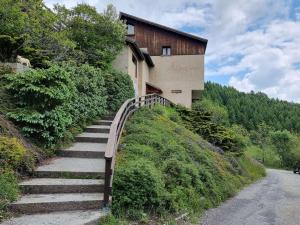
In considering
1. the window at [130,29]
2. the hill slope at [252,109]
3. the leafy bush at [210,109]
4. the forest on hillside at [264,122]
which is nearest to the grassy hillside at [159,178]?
the leafy bush at [210,109]

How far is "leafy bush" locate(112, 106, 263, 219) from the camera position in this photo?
24.2ft

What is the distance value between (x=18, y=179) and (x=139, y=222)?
286 centimetres

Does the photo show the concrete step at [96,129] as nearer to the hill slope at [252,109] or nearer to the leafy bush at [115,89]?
the leafy bush at [115,89]

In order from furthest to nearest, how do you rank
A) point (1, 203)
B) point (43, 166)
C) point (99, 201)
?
point (43, 166) → point (99, 201) → point (1, 203)

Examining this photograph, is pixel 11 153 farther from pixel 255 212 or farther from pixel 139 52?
pixel 139 52

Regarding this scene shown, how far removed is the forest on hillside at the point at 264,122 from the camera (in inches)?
3118

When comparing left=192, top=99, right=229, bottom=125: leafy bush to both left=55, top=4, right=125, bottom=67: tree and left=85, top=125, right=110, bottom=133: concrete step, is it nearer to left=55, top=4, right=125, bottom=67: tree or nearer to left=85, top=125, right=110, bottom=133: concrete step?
left=55, top=4, right=125, bottom=67: tree

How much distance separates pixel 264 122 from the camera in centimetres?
10381

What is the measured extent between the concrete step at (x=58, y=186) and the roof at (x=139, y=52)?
16.1m

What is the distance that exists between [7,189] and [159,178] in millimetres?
3436

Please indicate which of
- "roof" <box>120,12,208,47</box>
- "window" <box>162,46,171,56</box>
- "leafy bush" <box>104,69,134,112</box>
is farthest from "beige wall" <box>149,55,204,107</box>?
"leafy bush" <box>104,69,134,112</box>

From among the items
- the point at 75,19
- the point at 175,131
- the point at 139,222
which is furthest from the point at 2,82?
the point at 75,19

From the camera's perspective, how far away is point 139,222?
7.02 m

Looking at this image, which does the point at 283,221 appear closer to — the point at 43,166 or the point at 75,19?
the point at 43,166
